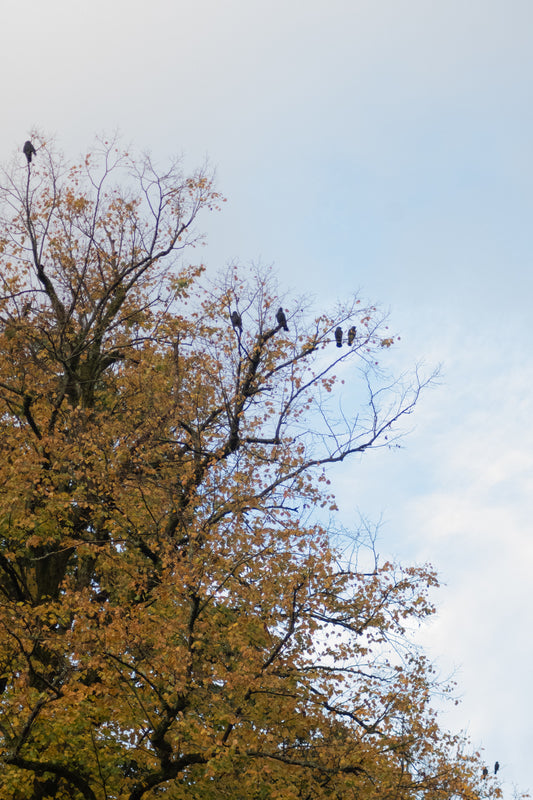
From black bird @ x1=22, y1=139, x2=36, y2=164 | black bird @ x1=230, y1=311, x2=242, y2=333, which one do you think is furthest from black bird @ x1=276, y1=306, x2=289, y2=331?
black bird @ x1=22, y1=139, x2=36, y2=164

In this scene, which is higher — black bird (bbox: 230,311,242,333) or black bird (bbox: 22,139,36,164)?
black bird (bbox: 22,139,36,164)

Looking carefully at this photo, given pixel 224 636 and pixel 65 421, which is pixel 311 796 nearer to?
pixel 224 636

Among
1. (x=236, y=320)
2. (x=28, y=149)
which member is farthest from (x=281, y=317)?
(x=28, y=149)

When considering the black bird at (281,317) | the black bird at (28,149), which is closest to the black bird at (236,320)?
the black bird at (281,317)

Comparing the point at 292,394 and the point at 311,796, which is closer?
the point at 311,796

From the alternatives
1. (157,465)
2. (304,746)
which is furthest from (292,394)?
(304,746)

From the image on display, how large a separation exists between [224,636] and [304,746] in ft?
9.17

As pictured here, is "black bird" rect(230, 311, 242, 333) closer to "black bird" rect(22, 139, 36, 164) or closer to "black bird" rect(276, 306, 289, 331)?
→ "black bird" rect(276, 306, 289, 331)

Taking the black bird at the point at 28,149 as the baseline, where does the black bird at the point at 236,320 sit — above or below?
below

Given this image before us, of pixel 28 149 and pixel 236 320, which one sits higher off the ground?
pixel 28 149

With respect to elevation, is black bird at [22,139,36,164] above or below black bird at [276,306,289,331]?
above

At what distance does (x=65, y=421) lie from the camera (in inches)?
715

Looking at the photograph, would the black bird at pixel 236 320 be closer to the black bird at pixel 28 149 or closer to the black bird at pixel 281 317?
the black bird at pixel 281 317

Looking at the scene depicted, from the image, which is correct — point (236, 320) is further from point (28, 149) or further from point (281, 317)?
point (28, 149)
